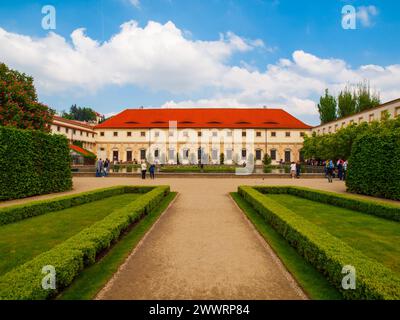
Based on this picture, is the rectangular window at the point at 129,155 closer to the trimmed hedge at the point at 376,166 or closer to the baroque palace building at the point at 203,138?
the baroque palace building at the point at 203,138

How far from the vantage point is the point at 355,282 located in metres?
3.13

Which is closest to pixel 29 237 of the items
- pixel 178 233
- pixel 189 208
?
pixel 178 233

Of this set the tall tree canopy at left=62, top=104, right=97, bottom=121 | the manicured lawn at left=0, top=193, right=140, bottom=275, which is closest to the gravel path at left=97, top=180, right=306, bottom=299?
the manicured lawn at left=0, top=193, right=140, bottom=275

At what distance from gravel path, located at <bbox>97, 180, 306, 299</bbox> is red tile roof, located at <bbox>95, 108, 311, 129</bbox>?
43093mm

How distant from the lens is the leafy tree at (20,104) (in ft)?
59.4

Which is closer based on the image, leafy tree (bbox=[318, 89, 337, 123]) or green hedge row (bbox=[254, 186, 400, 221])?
green hedge row (bbox=[254, 186, 400, 221])

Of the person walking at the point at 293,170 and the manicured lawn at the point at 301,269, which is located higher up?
the person walking at the point at 293,170

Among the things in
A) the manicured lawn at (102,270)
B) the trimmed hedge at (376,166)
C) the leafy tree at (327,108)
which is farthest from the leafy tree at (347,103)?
the manicured lawn at (102,270)

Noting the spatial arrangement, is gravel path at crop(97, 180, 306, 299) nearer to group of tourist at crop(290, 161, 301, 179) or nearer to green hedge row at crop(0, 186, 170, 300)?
green hedge row at crop(0, 186, 170, 300)

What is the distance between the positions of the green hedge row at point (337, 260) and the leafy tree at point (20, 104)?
68.3 ft

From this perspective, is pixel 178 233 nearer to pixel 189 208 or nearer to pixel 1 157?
pixel 189 208

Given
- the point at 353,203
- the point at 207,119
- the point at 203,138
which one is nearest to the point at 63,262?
the point at 353,203

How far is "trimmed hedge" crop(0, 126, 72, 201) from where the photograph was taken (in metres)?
11.3
